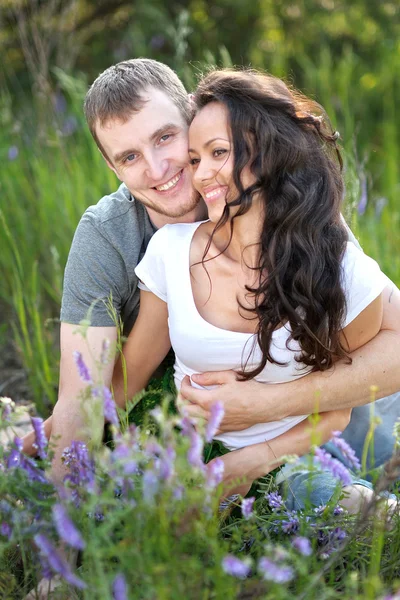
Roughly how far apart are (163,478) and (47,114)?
3342mm

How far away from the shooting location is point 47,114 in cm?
418

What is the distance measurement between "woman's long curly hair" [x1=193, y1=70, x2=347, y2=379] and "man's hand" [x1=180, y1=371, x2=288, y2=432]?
42mm

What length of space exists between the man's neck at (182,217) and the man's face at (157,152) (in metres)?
0.03

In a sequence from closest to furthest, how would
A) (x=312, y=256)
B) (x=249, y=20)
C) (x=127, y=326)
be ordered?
(x=312, y=256)
(x=127, y=326)
(x=249, y=20)

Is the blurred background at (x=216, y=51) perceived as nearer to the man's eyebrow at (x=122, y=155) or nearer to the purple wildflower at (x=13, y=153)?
the purple wildflower at (x=13, y=153)

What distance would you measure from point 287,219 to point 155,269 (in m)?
0.40

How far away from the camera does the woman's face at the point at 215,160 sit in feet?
6.44

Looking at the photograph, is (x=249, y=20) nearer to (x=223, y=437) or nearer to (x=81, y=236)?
(x=81, y=236)

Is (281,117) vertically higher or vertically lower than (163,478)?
higher

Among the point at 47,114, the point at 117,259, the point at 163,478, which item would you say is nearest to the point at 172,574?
the point at 163,478

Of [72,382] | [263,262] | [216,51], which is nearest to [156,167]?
[263,262]

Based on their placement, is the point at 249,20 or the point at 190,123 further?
the point at 249,20

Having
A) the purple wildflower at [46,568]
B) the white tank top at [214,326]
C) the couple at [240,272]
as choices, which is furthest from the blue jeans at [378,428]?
the purple wildflower at [46,568]

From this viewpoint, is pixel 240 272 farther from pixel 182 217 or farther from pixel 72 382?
pixel 72 382
